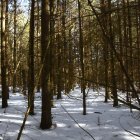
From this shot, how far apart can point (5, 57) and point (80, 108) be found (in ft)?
14.3

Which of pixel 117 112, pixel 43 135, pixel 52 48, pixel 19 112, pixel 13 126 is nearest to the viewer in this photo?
pixel 52 48

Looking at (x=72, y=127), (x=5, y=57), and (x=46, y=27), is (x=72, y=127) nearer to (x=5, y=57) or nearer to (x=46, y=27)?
(x=46, y=27)

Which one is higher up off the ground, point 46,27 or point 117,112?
point 46,27

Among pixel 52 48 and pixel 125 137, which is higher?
pixel 52 48

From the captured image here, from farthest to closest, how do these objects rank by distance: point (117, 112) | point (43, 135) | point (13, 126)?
point (117, 112) → point (13, 126) → point (43, 135)

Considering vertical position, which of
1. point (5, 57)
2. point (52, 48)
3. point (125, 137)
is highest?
point (5, 57)

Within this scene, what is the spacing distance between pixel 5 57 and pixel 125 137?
727 centimetres

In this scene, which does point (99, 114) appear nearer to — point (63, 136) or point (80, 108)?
point (80, 108)

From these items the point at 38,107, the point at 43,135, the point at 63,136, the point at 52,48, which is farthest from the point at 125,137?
the point at 52,48

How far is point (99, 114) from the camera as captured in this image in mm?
13016

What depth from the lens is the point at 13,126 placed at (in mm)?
10047

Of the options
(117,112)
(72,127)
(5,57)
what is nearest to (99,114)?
(117,112)

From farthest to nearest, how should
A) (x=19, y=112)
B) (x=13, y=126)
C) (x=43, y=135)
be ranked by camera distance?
(x=19, y=112), (x=13, y=126), (x=43, y=135)

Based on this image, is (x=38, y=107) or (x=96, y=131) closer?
(x=96, y=131)
